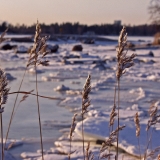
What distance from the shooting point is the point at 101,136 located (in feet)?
16.6

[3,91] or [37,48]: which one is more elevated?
[37,48]

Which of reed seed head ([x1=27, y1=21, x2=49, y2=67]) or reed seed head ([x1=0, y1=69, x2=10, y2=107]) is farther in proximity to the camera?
reed seed head ([x1=27, y1=21, x2=49, y2=67])

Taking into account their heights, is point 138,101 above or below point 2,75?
below

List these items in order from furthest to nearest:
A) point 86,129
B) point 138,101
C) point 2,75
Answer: point 138,101 < point 86,129 < point 2,75

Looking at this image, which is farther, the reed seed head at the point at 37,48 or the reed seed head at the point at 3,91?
the reed seed head at the point at 37,48

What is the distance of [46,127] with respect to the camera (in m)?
5.84

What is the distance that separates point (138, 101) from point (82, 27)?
293ft

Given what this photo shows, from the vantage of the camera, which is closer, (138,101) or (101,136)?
(101,136)

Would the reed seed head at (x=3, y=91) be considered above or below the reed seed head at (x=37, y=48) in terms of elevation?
below

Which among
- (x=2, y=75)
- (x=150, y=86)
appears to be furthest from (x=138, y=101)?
(x=2, y=75)

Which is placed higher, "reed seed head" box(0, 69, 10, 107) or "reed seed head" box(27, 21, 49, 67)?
"reed seed head" box(27, 21, 49, 67)

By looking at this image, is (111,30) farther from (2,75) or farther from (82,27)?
(2,75)

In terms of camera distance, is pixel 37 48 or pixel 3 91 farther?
pixel 37 48

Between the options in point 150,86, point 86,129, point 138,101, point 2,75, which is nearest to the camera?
point 2,75
